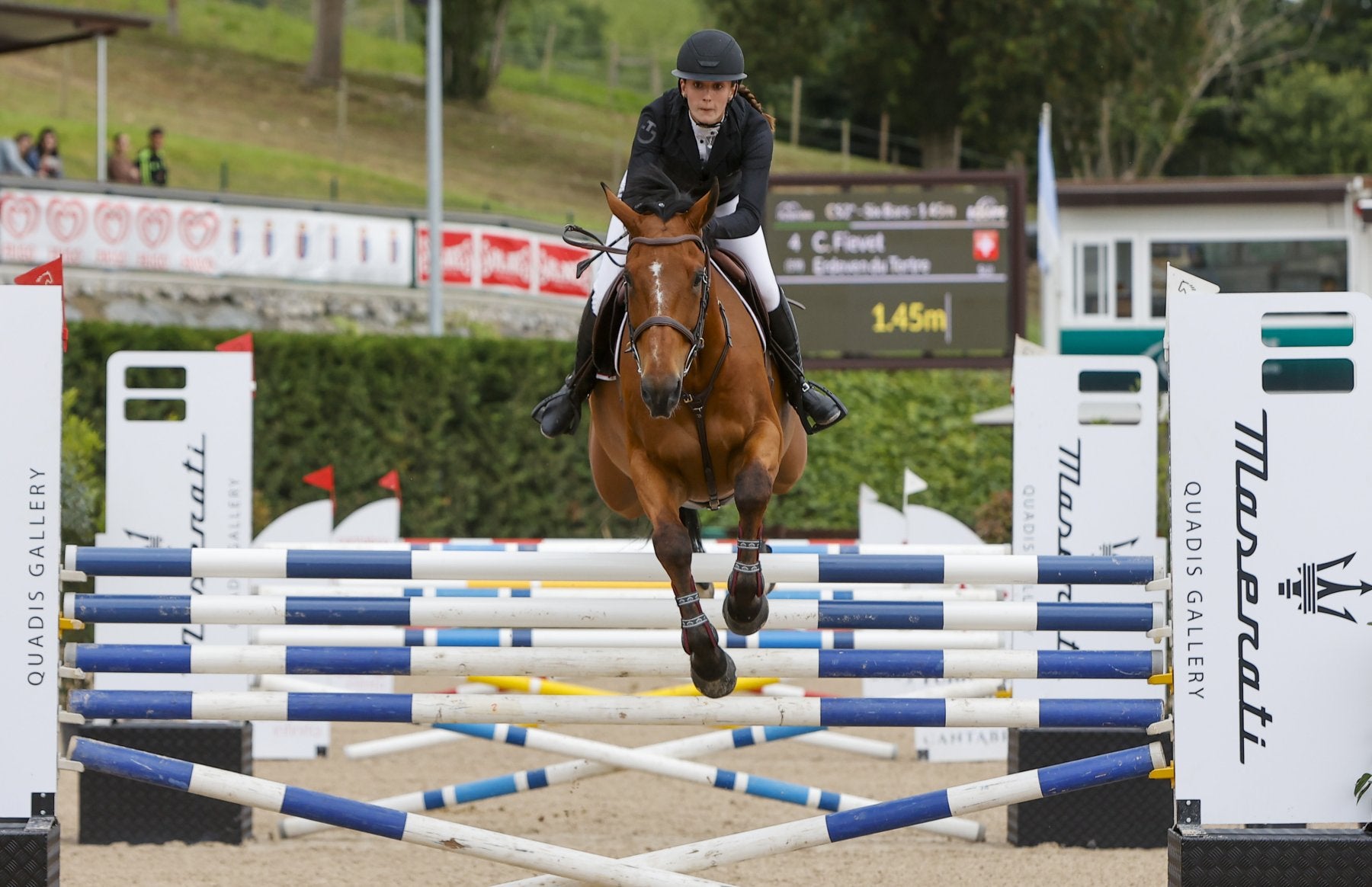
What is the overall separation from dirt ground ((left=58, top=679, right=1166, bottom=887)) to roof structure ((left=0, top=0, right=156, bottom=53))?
432 inches

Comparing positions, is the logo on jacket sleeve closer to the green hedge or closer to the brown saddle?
the brown saddle

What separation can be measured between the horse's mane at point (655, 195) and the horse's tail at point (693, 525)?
0.93 meters

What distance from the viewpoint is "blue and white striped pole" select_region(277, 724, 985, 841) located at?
5.41 metres

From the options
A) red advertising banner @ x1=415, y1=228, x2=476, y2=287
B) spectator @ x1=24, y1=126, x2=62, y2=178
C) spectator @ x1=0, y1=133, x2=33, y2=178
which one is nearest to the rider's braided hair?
spectator @ x1=0, y1=133, x2=33, y2=178

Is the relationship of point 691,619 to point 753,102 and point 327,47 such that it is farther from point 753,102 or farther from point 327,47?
point 327,47

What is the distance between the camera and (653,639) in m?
5.08

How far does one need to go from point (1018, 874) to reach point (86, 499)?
18.0 feet

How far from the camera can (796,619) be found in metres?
3.71

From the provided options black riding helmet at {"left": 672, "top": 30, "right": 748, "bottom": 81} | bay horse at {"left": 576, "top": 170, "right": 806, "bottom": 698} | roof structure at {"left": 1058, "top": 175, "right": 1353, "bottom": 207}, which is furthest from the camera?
roof structure at {"left": 1058, "top": 175, "right": 1353, "bottom": 207}

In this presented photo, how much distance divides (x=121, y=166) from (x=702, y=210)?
51.2ft

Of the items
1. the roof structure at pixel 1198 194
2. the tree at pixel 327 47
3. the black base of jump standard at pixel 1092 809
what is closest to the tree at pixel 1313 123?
the roof structure at pixel 1198 194

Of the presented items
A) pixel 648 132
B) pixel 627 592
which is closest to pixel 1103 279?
pixel 627 592

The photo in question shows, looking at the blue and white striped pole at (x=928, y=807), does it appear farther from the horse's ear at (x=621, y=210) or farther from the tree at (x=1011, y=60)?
the tree at (x=1011, y=60)

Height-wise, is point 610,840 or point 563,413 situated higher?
point 563,413
